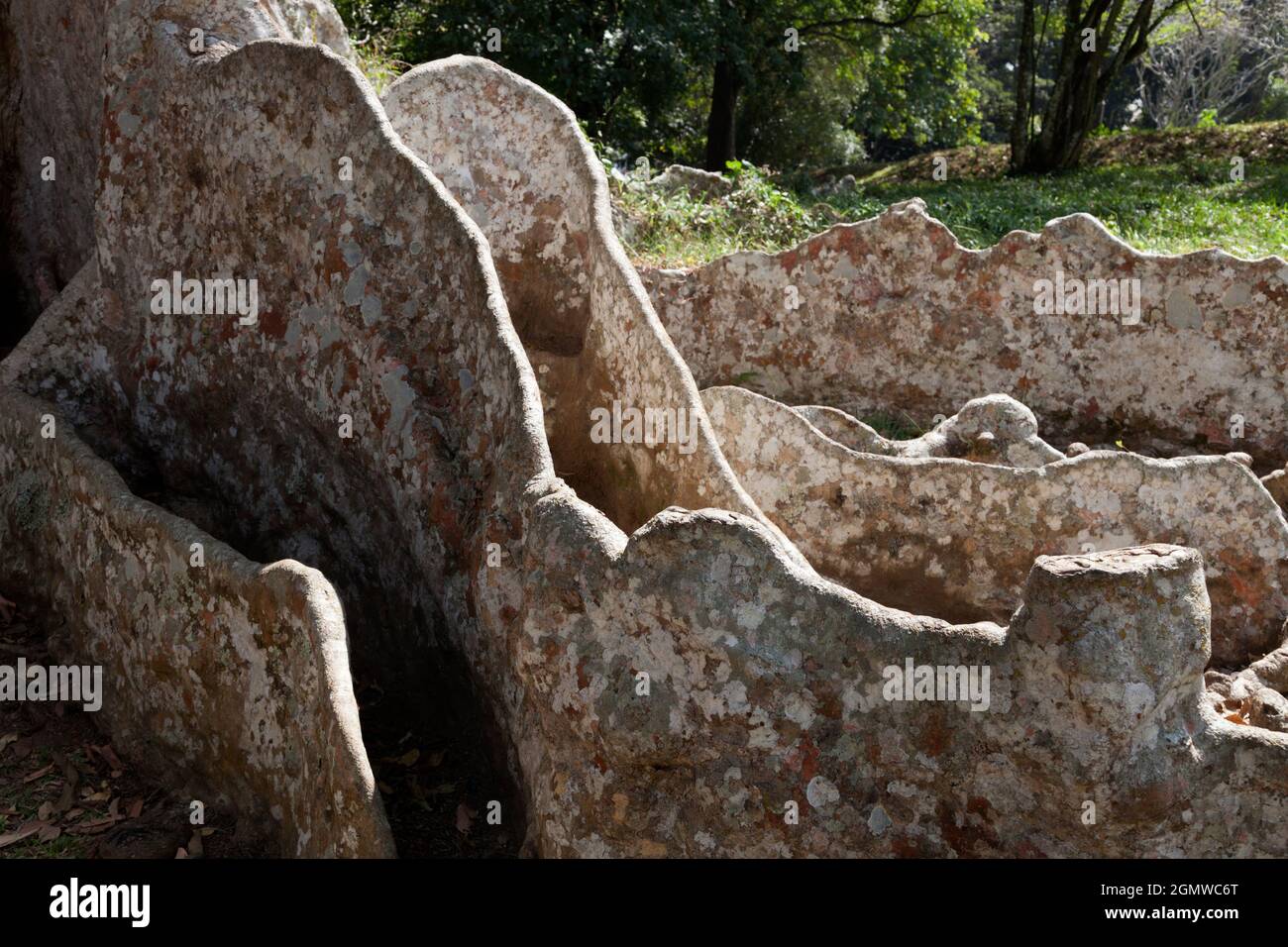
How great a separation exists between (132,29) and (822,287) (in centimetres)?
360

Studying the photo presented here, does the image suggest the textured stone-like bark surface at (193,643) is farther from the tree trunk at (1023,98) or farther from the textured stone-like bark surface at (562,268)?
the tree trunk at (1023,98)

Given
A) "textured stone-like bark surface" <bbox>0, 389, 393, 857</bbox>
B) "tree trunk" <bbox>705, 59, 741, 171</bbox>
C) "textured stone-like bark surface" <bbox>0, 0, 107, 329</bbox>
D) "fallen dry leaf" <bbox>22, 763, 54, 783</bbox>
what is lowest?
"fallen dry leaf" <bbox>22, 763, 54, 783</bbox>

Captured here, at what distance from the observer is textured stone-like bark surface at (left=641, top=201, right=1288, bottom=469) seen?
6422mm

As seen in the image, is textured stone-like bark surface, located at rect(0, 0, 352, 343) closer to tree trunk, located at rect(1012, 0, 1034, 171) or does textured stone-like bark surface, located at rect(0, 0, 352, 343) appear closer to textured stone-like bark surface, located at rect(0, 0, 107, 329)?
textured stone-like bark surface, located at rect(0, 0, 107, 329)

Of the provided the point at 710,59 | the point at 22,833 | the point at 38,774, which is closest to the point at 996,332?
the point at 38,774

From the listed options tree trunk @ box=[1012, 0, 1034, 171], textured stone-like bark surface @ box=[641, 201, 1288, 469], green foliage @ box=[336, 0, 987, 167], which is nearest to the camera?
textured stone-like bark surface @ box=[641, 201, 1288, 469]

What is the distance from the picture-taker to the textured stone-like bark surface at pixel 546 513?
2.72m

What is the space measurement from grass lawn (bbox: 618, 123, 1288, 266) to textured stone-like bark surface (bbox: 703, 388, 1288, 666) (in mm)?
3892

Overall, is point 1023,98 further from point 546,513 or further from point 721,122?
point 546,513

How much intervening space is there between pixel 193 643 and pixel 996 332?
4.47 m

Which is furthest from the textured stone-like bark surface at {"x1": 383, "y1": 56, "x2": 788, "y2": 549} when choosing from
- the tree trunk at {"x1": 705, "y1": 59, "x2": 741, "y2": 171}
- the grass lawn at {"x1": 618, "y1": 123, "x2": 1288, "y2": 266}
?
the tree trunk at {"x1": 705, "y1": 59, "x2": 741, "y2": 171}

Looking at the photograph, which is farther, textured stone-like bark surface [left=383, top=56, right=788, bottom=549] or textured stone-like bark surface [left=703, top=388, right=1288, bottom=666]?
textured stone-like bark surface [left=703, top=388, right=1288, bottom=666]

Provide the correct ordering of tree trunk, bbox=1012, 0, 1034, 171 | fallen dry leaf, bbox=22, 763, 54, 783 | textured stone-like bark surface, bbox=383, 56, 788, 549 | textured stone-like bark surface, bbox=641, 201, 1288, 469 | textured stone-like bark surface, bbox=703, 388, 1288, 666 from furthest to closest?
tree trunk, bbox=1012, 0, 1034, 171
textured stone-like bark surface, bbox=641, 201, 1288, 469
textured stone-like bark surface, bbox=703, 388, 1288, 666
textured stone-like bark surface, bbox=383, 56, 788, 549
fallen dry leaf, bbox=22, 763, 54, 783
